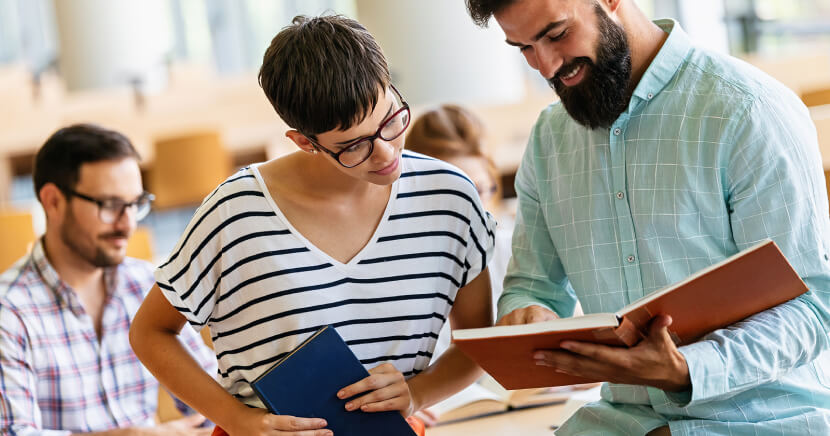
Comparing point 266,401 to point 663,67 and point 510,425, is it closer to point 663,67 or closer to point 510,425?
point 510,425

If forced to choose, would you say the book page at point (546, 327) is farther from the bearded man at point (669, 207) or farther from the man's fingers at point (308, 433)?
the man's fingers at point (308, 433)

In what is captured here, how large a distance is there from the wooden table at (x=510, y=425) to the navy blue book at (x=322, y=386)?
56 cm

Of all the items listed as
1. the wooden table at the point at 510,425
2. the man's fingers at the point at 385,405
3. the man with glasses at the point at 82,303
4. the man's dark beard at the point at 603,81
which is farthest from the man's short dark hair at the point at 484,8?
the man with glasses at the point at 82,303

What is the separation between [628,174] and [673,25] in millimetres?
321

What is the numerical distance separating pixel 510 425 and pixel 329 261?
77cm

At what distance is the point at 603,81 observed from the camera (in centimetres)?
180

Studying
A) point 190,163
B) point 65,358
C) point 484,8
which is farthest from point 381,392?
point 190,163

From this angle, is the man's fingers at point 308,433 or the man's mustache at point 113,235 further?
the man's mustache at point 113,235

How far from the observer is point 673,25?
1.90m

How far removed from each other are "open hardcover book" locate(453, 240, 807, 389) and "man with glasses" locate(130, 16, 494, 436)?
257mm

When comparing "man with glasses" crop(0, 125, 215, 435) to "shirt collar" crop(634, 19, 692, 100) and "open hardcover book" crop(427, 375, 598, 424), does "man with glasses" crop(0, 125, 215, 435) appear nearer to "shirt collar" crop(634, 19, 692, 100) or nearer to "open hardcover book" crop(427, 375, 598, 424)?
"open hardcover book" crop(427, 375, 598, 424)

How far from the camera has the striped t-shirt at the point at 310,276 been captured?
1.75m

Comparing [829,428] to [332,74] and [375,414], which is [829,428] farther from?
[332,74]

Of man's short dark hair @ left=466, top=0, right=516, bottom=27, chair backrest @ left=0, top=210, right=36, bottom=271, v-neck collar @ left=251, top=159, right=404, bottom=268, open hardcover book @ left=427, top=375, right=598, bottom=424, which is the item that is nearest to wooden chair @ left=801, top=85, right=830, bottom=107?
open hardcover book @ left=427, top=375, right=598, bottom=424
